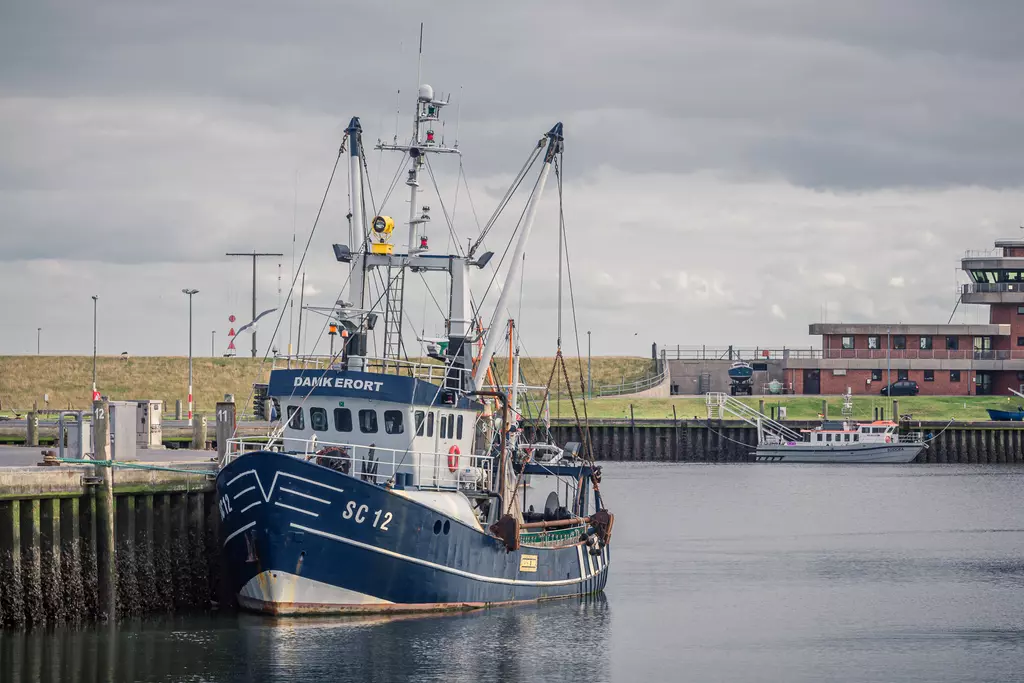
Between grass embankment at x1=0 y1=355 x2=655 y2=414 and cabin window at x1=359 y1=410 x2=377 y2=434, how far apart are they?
86010 millimetres

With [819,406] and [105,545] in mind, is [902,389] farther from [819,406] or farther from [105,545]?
[105,545]

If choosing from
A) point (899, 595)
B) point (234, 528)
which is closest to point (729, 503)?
point (899, 595)

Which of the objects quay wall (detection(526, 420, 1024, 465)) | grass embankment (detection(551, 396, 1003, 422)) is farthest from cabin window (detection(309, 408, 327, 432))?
grass embankment (detection(551, 396, 1003, 422))

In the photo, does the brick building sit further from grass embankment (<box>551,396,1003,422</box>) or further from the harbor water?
the harbor water

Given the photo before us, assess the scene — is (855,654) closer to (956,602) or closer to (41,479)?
(956,602)

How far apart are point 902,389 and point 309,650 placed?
9509 centimetres

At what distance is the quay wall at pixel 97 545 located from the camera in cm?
3138

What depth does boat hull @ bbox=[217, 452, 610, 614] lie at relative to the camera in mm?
32625

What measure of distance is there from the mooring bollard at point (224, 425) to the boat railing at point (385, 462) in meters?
1.65

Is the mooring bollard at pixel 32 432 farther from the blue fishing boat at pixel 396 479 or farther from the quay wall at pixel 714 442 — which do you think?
the quay wall at pixel 714 442

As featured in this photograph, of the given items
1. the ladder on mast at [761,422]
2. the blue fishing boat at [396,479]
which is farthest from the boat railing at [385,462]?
the ladder on mast at [761,422]

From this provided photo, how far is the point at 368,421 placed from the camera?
1396 inches

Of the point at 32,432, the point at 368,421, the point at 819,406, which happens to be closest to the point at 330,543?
the point at 368,421

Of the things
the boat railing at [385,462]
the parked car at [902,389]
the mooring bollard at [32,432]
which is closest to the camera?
the boat railing at [385,462]
